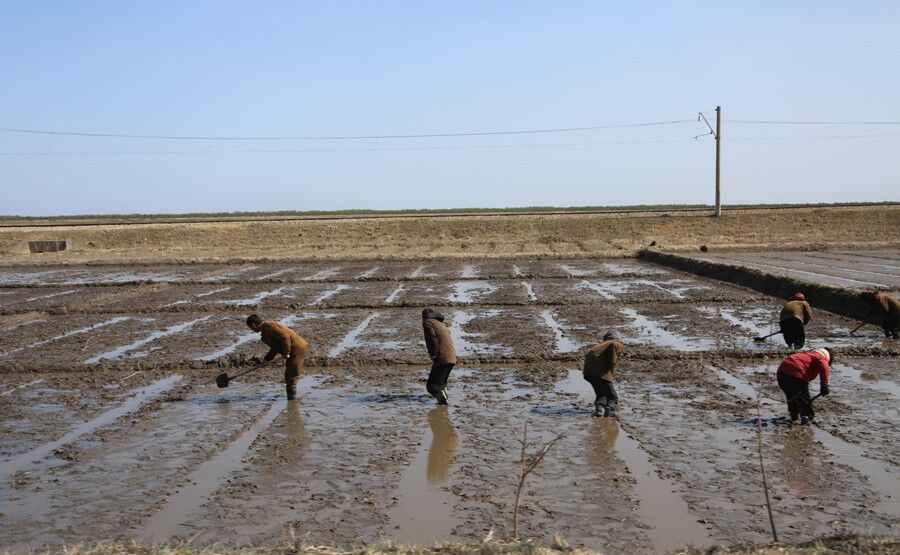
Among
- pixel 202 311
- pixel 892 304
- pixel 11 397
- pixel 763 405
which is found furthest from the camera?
pixel 202 311

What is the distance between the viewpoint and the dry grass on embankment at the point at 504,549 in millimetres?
5340

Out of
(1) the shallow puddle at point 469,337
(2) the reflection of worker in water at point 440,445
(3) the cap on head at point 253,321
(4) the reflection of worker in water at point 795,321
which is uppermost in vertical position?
(3) the cap on head at point 253,321

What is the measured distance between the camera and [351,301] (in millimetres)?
21766

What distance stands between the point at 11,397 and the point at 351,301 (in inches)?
425

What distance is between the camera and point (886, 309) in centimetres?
1422

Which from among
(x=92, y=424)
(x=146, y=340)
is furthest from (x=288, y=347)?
(x=146, y=340)

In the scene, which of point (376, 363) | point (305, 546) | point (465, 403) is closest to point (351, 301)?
point (376, 363)

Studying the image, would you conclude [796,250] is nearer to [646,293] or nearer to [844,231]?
[844,231]

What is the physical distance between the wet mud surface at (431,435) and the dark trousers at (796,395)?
7.7 inches

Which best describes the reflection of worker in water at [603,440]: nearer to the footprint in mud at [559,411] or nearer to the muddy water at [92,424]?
the footprint in mud at [559,411]

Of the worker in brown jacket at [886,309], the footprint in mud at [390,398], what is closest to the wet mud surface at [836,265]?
the worker in brown jacket at [886,309]

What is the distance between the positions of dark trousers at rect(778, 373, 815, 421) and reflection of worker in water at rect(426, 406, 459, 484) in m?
3.23

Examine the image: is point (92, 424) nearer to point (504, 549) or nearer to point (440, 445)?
point (440, 445)

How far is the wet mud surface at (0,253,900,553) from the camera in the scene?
21.6 ft
